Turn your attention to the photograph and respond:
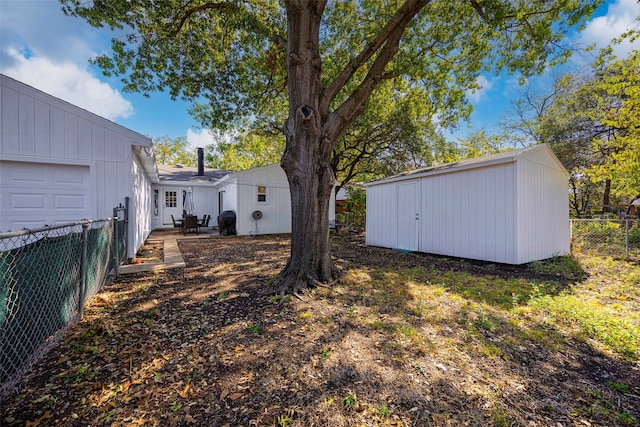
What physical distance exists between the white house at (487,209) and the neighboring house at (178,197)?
10691 millimetres

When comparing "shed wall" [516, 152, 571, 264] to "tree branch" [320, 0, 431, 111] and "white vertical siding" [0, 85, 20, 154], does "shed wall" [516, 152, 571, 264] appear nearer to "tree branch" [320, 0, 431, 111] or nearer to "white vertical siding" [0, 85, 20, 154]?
"tree branch" [320, 0, 431, 111]

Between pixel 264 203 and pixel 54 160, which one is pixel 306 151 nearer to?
pixel 54 160

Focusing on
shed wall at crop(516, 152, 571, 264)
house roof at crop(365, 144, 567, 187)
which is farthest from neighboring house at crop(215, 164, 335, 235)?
shed wall at crop(516, 152, 571, 264)

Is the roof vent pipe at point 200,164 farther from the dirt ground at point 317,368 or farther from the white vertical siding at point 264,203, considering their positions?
the dirt ground at point 317,368

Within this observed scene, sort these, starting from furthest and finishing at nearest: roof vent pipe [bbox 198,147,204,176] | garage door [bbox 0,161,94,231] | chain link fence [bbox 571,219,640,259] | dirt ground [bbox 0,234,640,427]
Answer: roof vent pipe [bbox 198,147,204,176]
chain link fence [bbox 571,219,640,259]
garage door [bbox 0,161,94,231]
dirt ground [bbox 0,234,640,427]

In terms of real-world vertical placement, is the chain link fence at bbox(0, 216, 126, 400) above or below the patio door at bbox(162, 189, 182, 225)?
below

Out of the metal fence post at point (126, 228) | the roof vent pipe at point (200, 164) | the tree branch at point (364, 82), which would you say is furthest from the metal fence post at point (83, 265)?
the roof vent pipe at point (200, 164)

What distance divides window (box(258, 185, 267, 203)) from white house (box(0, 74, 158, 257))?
21.6 ft

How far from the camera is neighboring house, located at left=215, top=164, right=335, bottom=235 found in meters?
12.0

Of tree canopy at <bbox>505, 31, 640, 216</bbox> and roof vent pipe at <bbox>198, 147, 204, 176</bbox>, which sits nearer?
tree canopy at <bbox>505, 31, 640, 216</bbox>

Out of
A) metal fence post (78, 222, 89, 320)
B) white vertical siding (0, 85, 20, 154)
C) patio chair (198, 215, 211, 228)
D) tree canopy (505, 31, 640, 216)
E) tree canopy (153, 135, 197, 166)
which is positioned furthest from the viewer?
tree canopy (153, 135, 197, 166)

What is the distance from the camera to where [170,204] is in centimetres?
1469

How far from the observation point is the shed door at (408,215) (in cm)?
825

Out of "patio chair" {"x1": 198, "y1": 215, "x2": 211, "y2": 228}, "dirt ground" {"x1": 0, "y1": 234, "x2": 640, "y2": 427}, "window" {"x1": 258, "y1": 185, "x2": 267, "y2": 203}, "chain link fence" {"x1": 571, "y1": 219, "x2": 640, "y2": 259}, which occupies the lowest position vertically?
"dirt ground" {"x1": 0, "y1": 234, "x2": 640, "y2": 427}
